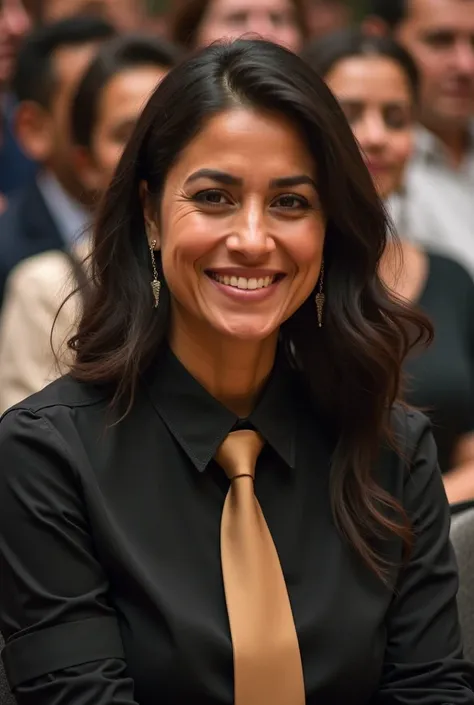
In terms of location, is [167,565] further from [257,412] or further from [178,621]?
[257,412]

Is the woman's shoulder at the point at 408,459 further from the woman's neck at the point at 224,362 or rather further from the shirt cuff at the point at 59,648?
the shirt cuff at the point at 59,648

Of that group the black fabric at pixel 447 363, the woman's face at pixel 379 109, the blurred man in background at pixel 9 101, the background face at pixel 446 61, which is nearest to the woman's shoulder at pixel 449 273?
the black fabric at pixel 447 363

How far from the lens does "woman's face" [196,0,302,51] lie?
139 inches

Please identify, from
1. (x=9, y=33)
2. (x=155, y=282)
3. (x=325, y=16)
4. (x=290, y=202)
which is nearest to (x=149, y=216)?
(x=155, y=282)

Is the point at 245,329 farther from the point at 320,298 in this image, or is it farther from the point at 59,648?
the point at 59,648

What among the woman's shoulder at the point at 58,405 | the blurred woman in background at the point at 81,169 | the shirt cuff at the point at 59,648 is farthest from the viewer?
the blurred woman in background at the point at 81,169

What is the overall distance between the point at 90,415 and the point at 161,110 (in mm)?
405

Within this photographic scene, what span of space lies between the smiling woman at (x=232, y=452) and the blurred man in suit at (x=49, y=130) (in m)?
1.42

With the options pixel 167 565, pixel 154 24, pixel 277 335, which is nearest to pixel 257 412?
pixel 277 335

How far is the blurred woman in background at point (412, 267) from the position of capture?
8.90ft

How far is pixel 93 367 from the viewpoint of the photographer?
1.72 meters

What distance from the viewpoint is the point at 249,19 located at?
3586mm

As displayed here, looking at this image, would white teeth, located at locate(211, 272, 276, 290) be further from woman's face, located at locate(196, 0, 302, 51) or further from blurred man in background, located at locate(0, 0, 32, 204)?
blurred man in background, located at locate(0, 0, 32, 204)

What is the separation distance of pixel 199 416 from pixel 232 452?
66 mm
